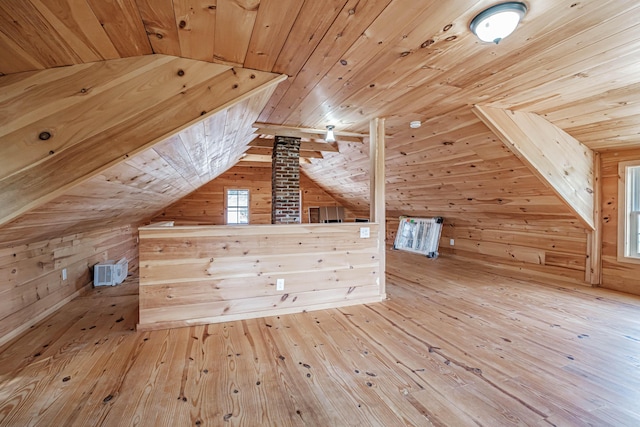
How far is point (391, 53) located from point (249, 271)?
2.31 metres

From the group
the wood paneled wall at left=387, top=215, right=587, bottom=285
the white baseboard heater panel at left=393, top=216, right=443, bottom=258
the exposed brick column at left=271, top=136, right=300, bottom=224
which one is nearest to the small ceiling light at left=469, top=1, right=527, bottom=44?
the exposed brick column at left=271, top=136, right=300, bottom=224

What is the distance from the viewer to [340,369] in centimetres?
206

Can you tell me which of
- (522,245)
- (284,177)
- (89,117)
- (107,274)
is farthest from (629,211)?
(107,274)

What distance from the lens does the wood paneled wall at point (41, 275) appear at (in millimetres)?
2541

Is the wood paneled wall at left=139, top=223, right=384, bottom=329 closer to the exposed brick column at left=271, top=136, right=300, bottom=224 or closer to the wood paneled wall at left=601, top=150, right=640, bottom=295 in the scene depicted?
the exposed brick column at left=271, top=136, right=300, bottom=224

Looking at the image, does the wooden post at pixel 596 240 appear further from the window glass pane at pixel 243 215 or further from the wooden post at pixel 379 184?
the window glass pane at pixel 243 215

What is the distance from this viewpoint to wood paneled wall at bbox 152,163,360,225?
309 inches

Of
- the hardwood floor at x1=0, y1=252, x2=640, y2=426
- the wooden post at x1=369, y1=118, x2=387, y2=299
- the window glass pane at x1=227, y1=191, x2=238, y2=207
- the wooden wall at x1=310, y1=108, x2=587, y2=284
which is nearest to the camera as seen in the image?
the hardwood floor at x1=0, y1=252, x2=640, y2=426

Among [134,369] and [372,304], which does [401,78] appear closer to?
[372,304]

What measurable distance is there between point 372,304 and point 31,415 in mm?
2867

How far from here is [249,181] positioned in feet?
27.3

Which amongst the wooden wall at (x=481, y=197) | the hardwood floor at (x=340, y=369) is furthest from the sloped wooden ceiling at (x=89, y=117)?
the wooden wall at (x=481, y=197)

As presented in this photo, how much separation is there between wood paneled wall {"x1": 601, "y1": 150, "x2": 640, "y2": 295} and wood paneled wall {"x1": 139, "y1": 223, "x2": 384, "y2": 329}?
10.4 feet

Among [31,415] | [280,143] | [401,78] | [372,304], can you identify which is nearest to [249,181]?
[280,143]
